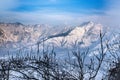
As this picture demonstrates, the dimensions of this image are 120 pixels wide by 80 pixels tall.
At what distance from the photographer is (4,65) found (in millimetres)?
10516

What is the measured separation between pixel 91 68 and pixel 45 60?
1.27 metres

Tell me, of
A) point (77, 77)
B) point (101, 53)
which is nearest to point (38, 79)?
point (77, 77)

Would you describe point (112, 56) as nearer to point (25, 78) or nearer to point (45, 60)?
point (45, 60)

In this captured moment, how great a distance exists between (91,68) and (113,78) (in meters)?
0.71

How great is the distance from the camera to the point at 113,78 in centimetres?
909

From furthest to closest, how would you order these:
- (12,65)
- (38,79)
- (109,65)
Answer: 1. (109,65)
2. (12,65)
3. (38,79)

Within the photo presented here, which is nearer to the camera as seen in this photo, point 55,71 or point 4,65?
point 55,71

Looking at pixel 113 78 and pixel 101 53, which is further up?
pixel 101 53

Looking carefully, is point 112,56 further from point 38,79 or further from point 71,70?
point 38,79

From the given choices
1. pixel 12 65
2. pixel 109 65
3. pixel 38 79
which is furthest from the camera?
pixel 109 65

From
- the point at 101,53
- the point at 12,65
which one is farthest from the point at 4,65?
the point at 101,53

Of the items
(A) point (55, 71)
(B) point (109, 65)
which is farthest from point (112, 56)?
(A) point (55, 71)

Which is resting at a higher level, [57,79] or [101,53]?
[101,53]

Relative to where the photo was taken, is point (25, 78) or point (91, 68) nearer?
point (25, 78)
